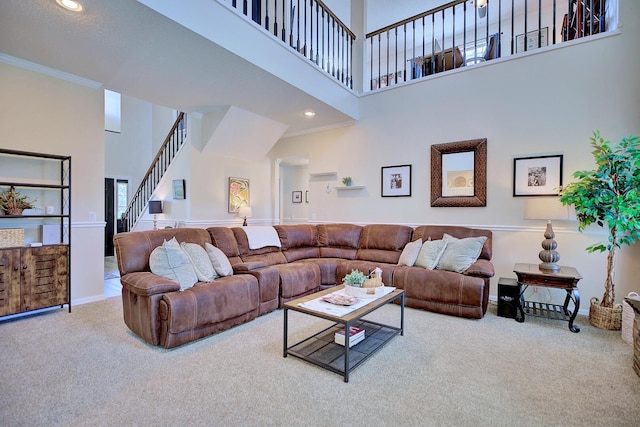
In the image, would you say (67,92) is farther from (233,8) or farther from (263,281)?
(263,281)

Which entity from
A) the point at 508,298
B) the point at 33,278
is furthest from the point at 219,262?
the point at 508,298

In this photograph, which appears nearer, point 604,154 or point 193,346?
point 193,346

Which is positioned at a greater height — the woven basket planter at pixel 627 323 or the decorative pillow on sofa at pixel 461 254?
the decorative pillow on sofa at pixel 461 254

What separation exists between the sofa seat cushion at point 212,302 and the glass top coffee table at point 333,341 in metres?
0.67

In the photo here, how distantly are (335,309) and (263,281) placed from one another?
4.02 feet

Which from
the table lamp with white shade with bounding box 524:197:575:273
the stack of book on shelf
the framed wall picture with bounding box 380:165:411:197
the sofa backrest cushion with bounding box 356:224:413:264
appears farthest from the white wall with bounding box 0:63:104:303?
the table lamp with white shade with bounding box 524:197:575:273

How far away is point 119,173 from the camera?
8328mm

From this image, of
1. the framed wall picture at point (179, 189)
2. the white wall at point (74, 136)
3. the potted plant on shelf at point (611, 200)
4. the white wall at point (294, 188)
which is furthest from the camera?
the white wall at point (294, 188)

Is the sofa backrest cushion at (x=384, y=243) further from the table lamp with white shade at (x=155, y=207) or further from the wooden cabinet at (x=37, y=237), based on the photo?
the table lamp with white shade at (x=155, y=207)

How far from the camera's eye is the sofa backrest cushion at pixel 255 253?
4.05m

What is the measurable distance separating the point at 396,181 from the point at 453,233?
4.28ft

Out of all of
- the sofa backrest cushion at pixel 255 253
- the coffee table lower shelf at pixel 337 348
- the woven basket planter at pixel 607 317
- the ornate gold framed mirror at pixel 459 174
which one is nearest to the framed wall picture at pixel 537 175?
the ornate gold framed mirror at pixel 459 174

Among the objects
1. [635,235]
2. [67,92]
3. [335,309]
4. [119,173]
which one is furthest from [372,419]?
[119,173]

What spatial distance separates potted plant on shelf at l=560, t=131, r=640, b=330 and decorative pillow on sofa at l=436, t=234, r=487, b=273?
949 millimetres
